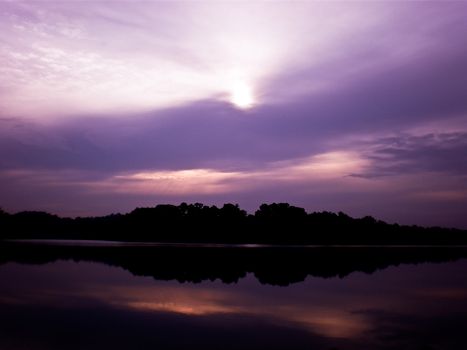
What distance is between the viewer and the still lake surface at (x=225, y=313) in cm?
1842

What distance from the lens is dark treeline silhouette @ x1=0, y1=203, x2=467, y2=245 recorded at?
154625 millimetres

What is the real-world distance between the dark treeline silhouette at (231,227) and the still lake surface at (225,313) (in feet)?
366

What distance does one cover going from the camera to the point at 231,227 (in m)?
162

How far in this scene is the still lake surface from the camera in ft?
60.4

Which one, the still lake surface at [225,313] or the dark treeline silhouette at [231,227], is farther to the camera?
the dark treeline silhouette at [231,227]

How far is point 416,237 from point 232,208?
255 feet

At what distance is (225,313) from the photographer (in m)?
24.4

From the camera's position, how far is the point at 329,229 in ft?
533

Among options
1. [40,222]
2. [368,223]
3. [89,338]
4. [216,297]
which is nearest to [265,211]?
[368,223]

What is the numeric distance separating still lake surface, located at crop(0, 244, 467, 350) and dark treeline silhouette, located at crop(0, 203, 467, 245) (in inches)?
4389

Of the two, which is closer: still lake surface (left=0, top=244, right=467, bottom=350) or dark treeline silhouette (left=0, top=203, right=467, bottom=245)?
still lake surface (left=0, top=244, right=467, bottom=350)

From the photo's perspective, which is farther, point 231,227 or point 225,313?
point 231,227

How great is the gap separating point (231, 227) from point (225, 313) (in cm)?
A: 13761

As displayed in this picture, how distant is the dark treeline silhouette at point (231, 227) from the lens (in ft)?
507
